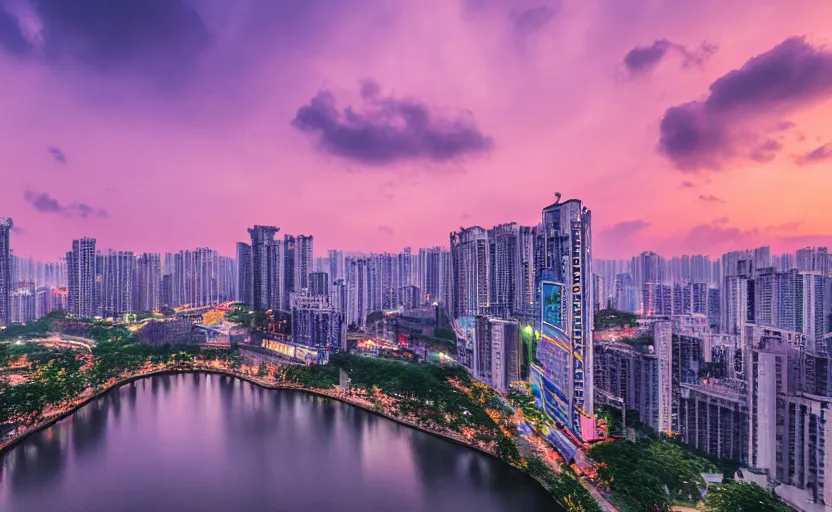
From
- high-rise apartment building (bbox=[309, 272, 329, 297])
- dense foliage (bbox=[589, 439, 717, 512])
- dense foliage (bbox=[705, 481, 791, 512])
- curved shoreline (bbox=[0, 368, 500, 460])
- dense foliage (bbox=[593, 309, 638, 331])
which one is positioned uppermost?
high-rise apartment building (bbox=[309, 272, 329, 297])

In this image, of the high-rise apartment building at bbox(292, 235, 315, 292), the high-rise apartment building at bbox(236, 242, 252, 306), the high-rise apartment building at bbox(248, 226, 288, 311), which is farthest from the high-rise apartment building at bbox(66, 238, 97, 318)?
the high-rise apartment building at bbox(292, 235, 315, 292)

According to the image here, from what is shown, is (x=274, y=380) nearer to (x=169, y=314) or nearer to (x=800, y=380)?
(x=169, y=314)

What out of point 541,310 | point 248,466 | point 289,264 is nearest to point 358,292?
point 289,264

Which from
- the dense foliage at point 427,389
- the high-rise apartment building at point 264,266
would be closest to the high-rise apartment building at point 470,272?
the dense foliage at point 427,389

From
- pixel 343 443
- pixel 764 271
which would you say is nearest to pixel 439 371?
pixel 343 443

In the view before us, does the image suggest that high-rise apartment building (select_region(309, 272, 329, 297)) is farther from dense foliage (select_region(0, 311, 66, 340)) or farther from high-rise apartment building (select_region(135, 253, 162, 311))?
high-rise apartment building (select_region(135, 253, 162, 311))

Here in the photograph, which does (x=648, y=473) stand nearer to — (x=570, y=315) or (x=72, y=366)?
(x=570, y=315)
